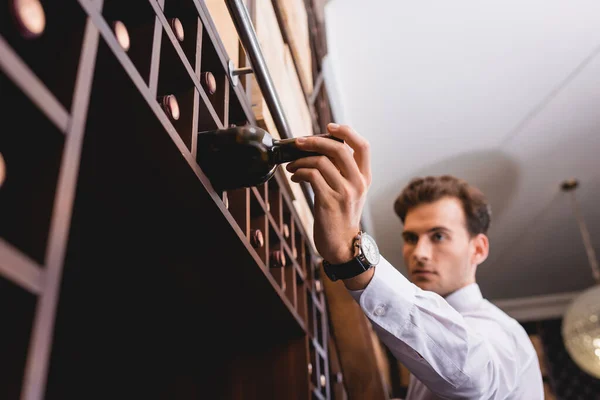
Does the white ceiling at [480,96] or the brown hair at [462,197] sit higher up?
the white ceiling at [480,96]

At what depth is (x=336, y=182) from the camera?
2.89ft

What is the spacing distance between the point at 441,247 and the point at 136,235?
1130 millimetres

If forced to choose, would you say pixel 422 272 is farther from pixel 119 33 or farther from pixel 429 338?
pixel 119 33

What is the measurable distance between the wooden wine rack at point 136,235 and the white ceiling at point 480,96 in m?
1.76

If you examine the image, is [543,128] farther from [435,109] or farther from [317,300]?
[317,300]

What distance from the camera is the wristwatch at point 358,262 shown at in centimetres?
98

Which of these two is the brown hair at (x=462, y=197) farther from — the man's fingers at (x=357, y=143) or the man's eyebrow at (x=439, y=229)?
the man's fingers at (x=357, y=143)

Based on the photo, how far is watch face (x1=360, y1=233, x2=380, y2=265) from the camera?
979 mm

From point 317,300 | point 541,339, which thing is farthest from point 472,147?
point 541,339

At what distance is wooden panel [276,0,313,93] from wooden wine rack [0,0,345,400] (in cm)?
74

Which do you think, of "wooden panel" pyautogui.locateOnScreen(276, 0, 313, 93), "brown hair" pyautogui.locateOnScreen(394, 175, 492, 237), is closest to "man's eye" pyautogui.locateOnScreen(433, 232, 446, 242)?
"brown hair" pyautogui.locateOnScreen(394, 175, 492, 237)

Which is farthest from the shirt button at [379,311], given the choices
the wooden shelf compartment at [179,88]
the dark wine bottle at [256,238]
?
the wooden shelf compartment at [179,88]

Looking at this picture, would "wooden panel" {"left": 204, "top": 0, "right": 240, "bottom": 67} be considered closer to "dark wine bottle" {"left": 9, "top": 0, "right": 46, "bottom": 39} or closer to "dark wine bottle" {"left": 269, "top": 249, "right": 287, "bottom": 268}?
"dark wine bottle" {"left": 269, "top": 249, "right": 287, "bottom": 268}

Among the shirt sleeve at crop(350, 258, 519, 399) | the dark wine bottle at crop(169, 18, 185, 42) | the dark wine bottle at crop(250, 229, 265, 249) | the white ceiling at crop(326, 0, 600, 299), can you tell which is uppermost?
the white ceiling at crop(326, 0, 600, 299)
